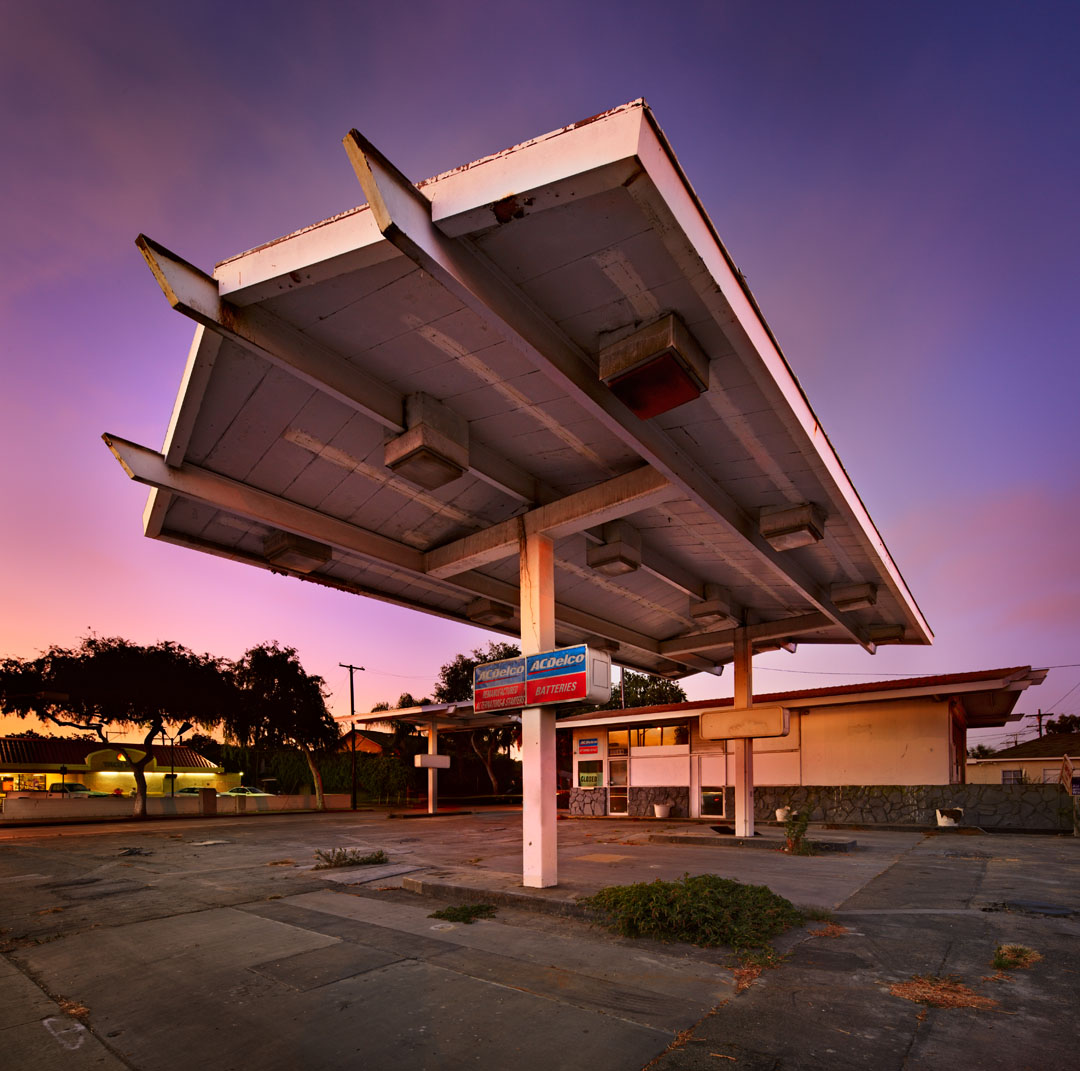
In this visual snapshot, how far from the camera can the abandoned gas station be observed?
16.3 feet

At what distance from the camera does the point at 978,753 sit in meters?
77.8

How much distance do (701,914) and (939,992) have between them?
2009 millimetres

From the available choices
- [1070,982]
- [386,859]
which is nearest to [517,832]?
[386,859]

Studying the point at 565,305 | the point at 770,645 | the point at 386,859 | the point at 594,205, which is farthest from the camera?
the point at 770,645

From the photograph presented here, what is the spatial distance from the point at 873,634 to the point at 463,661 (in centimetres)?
3845

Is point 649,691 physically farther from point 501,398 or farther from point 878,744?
point 501,398

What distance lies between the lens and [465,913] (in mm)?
7293

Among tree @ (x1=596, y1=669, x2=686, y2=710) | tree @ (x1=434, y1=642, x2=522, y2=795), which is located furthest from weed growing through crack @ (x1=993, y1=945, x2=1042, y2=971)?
tree @ (x1=596, y1=669, x2=686, y2=710)

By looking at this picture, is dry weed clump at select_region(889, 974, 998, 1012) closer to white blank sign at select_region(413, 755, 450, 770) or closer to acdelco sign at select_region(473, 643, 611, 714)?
acdelco sign at select_region(473, 643, 611, 714)

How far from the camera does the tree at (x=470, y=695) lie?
47500 mm

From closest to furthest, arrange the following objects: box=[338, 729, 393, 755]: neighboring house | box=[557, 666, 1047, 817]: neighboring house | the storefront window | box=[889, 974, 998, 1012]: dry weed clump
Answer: box=[889, 974, 998, 1012]: dry weed clump < box=[557, 666, 1047, 817]: neighboring house < the storefront window < box=[338, 729, 393, 755]: neighboring house

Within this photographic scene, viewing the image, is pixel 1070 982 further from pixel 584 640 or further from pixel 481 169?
pixel 584 640

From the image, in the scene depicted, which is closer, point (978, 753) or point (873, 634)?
point (873, 634)

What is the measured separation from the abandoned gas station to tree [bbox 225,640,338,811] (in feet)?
82.9
